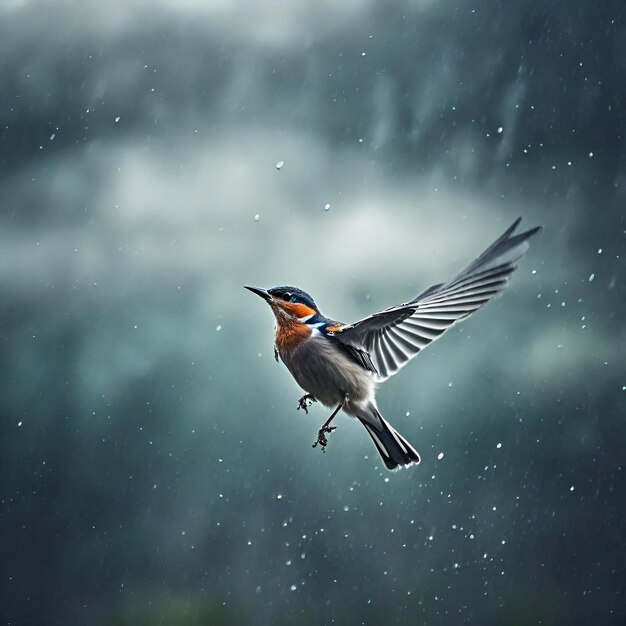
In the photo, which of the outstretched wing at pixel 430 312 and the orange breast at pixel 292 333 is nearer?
the outstretched wing at pixel 430 312

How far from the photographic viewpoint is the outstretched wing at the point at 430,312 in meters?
3.43

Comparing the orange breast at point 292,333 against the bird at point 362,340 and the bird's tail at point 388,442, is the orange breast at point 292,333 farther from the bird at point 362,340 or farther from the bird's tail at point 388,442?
the bird's tail at point 388,442

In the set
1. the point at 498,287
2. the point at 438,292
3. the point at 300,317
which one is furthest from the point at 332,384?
the point at 498,287

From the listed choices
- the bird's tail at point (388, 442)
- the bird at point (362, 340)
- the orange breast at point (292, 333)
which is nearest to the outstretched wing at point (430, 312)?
the bird at point (362, 340)

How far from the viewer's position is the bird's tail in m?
4.05

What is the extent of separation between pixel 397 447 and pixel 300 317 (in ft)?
2.60

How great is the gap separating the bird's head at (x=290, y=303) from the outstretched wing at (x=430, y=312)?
0.17m

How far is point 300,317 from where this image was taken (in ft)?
12.6

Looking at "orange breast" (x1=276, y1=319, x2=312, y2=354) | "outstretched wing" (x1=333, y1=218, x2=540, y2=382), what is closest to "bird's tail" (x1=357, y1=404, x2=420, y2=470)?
"outstretched wing" (x1=333, y1=218, x2=540, y2=382)

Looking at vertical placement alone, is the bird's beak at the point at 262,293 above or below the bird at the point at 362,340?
above

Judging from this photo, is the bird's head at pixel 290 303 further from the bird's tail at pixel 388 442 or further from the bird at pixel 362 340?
the bird's tail at pixel 388 442

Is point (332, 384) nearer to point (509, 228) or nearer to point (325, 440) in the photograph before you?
point (325, 440)

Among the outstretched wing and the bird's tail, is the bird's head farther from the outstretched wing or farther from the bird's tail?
the bird's tail

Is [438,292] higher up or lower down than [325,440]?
higher up
